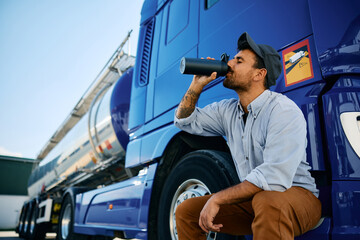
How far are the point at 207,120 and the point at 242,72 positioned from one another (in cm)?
36

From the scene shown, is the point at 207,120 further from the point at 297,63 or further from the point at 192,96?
the point at 297,63

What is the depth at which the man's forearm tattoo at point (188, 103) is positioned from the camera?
1.68 metres

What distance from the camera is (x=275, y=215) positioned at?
1.07m

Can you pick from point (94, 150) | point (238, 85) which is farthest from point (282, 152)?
point (94, 150)

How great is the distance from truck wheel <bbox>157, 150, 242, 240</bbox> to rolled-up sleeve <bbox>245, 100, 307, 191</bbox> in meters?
0.40

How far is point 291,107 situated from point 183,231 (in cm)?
79

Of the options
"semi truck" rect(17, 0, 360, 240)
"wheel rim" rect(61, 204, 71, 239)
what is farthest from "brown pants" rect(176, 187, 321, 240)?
"wheel rim" rect(61, 204, 71, 239)

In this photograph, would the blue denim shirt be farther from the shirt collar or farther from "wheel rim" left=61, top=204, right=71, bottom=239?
"wheel rim" left=61, top=204, right=71, bottom=239

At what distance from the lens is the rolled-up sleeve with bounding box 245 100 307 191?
44.9 inches

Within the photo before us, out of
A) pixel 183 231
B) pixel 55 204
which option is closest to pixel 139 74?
pixel 183 231

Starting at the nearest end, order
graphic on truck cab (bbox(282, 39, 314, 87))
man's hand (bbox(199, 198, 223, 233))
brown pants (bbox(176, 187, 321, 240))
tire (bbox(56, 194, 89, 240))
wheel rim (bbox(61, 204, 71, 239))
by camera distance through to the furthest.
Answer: brown pants (bbox(176, 187, 321, 240)) < man's hand (bbox(199, 198, 223, 233)) < graphic on truck cab (bbox(282, 39, 314, 87)) < tire (bbox(56, 194, 89, 240)) < wheel rim (bbox(61, 204, 71, 239))

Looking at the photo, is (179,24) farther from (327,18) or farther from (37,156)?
(37,156)

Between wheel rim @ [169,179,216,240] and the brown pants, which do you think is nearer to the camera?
the brown pants

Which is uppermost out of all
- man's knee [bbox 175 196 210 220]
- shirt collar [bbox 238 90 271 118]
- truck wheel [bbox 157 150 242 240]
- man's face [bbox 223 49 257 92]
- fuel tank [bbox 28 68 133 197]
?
fuel tank [bbox 28 68 133 197]
